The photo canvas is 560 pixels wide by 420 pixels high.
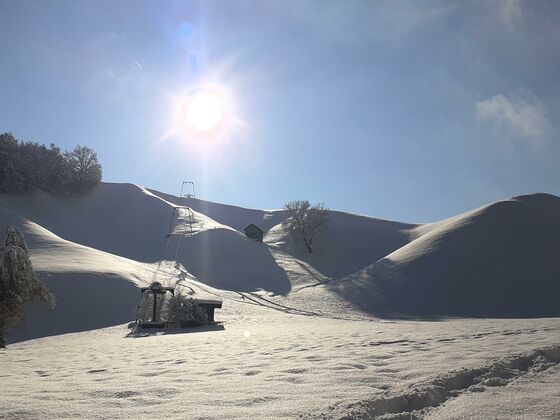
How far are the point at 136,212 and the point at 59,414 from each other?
234 feet

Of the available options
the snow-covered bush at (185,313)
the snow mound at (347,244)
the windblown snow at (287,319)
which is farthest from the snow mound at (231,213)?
the snow-covered bush at (185,313)

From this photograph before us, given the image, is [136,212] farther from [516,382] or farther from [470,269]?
[516,382]

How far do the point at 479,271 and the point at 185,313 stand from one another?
2542cm

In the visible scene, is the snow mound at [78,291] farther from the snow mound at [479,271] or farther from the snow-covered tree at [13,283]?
the snow mound at [479,271]

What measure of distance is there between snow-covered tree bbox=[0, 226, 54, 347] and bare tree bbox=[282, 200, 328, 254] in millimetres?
58848

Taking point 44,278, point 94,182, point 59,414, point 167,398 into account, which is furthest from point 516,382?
point 94,182

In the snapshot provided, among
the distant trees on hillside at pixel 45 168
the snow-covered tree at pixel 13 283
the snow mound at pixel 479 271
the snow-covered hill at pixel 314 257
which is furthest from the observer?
the distant trees on hillside at pixel 45 168

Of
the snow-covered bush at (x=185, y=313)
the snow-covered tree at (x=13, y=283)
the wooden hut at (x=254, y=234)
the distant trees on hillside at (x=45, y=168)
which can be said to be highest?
the distant trees on hillside at (x=45, y=168)

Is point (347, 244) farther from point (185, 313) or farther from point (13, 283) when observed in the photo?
point (13, 283)

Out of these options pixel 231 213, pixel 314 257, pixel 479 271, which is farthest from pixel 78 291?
pixel 231 213

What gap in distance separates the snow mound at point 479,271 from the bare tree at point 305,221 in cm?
2704

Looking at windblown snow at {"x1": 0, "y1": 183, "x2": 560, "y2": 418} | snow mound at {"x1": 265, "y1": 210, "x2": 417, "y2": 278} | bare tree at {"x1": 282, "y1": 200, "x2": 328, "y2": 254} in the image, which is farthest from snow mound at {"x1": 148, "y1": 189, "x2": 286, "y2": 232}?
bare tree at {"x1": 282, "y1": 200, "x2": 328, "y2": 254}

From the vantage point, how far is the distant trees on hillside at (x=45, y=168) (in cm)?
6269

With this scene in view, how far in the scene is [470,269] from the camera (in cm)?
3838
